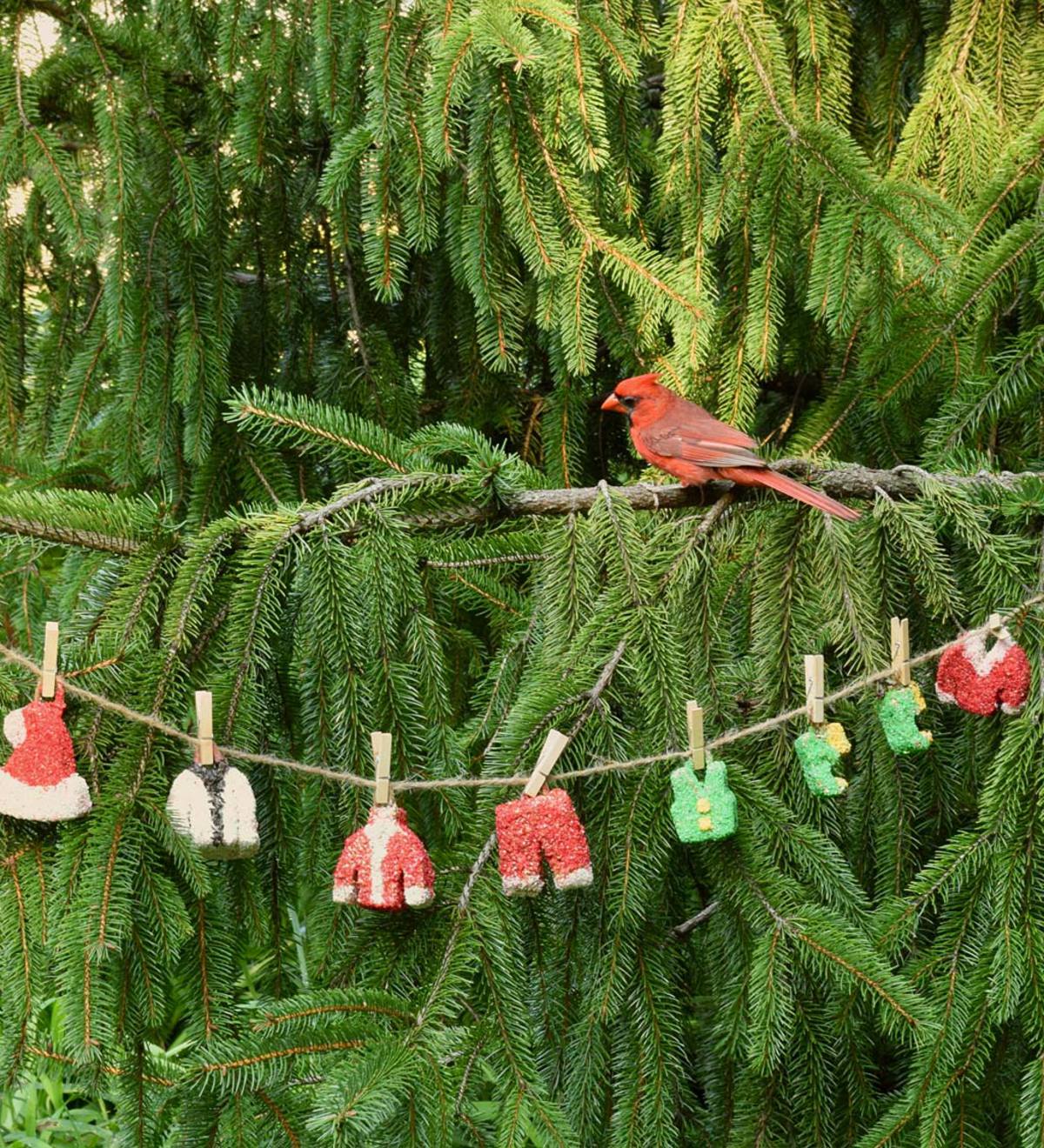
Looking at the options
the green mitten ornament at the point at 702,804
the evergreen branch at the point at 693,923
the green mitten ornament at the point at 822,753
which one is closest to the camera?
the green mitten ornament at the point at 702,804

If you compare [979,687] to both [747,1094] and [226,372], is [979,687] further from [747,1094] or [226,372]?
[226,372]

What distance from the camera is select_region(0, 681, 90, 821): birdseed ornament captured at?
1.48m

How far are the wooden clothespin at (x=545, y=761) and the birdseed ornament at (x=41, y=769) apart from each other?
522 mm

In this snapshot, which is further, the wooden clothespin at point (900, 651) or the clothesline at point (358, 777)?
the wooden clothespin at point (900, 651)

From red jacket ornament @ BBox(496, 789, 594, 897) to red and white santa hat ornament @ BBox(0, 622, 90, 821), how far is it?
50 centimetres

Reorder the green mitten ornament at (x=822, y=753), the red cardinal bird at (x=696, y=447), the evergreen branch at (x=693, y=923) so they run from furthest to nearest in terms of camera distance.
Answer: the evergreen branch at (x=693, y=923) < the red cardinal bird at (x=696, y=447) < the green mitten ornament at (x=822, y=753)

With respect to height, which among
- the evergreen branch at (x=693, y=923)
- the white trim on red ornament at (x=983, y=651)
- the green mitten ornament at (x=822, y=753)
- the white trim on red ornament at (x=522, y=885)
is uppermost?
the white trim on red ornament at (x=983, y=651)

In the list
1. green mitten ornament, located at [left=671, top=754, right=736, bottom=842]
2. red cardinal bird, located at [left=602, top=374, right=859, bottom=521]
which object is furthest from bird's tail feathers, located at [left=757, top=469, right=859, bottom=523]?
green mitten ornament, located at [left=671, top=754, right=736, bottom=842]

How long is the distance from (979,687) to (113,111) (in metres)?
1.94

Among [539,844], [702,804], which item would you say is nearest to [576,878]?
[539,844]

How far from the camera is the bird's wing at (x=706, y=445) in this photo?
179cm

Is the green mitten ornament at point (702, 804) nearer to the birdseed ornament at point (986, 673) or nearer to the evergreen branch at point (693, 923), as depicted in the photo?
the birdseed ornament at point (986, 673)

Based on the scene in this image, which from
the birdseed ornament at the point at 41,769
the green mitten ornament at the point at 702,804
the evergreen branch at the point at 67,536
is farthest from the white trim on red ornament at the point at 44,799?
the green mitten ornament at the point at 702,804

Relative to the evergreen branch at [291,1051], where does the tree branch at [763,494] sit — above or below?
above
